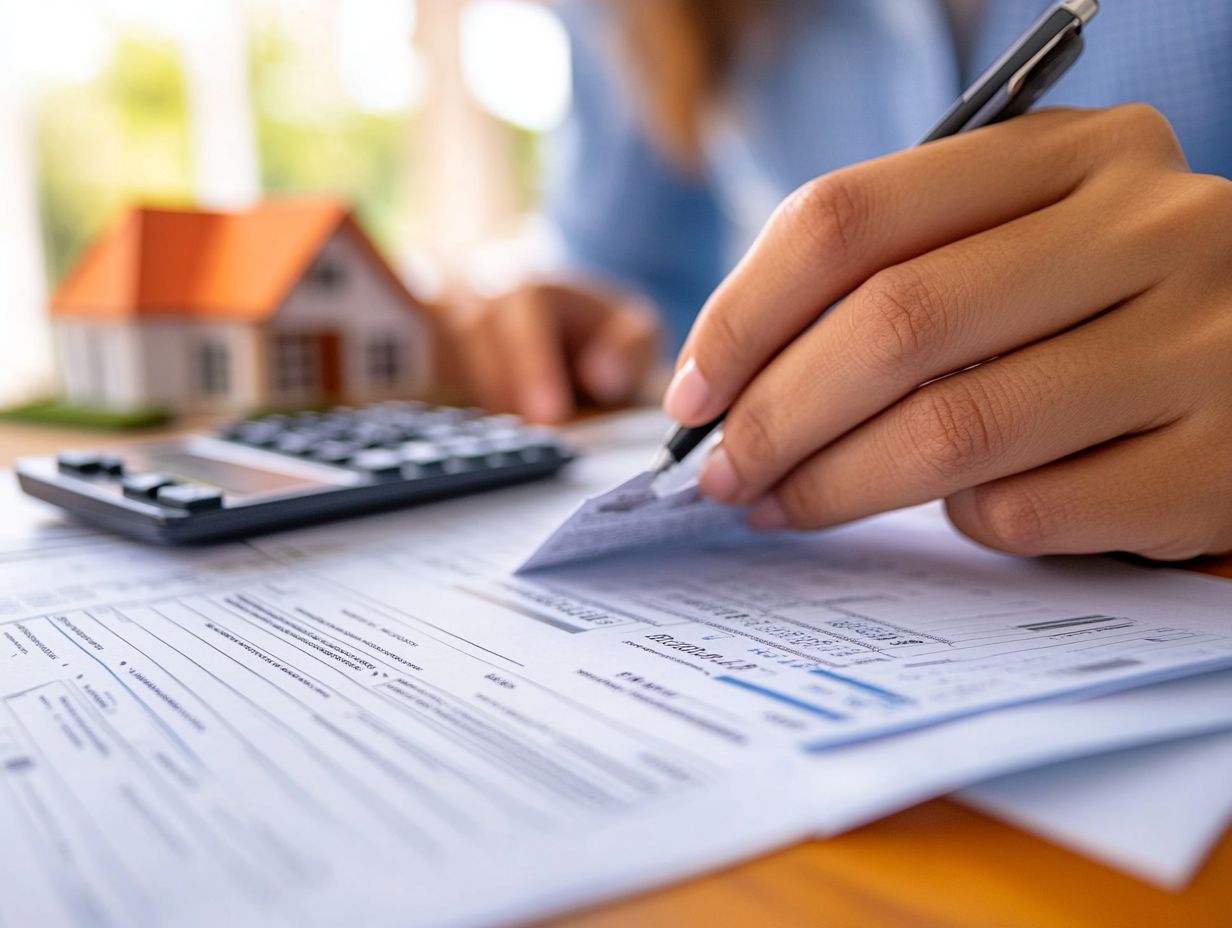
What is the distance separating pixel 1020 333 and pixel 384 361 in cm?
55

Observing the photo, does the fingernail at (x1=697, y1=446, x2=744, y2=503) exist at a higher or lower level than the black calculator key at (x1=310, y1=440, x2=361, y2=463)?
higher

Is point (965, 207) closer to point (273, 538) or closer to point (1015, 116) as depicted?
point (1015, 116)

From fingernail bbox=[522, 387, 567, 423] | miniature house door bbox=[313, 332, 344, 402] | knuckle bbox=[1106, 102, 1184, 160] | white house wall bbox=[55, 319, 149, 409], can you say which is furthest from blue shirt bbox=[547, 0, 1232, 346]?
white house wall bbox=[55, 319, 149, 409]

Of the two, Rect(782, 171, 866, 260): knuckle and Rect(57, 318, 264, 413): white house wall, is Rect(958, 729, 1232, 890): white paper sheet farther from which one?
Rect(57, 318, 264, 413): white house wall

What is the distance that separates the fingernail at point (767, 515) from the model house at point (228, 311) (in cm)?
43

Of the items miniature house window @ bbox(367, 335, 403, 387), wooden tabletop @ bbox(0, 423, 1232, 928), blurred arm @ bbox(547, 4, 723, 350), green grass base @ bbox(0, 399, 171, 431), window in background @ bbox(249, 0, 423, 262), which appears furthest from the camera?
window in background @ bbox(249, 0, 423, 262)

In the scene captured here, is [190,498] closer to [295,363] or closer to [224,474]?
[224,474]

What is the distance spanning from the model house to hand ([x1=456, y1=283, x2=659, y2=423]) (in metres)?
0.08

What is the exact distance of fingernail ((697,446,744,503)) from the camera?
1.27 feet

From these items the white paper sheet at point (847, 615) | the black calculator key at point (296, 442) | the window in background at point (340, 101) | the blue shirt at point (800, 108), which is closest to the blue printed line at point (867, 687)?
the white paper sheet at point (847, 615)

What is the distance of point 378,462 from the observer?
467 millimetres

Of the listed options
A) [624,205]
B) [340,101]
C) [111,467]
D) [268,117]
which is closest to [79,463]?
[111,467]

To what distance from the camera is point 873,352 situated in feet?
1.14

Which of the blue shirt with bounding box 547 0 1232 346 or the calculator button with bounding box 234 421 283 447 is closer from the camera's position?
the calculator button with bounding box 234 421 283 447
